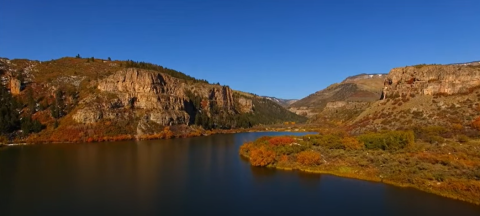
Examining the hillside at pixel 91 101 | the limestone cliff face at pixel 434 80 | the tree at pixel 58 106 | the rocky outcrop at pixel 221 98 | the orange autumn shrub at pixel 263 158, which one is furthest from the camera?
the rocky outcrop at pixel 221 98

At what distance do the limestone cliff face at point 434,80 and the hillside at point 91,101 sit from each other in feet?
247

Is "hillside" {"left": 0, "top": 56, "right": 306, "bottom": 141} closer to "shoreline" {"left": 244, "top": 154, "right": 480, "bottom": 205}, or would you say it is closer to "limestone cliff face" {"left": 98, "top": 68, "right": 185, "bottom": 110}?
"limestone cliff face" {"left": 98, "top": 68, "right": 185, "bottom": 110}

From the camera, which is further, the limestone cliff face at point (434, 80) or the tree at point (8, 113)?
the tree at point (8, 113)

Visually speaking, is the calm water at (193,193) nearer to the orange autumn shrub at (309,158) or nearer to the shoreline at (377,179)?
the shoreline at (377,179)

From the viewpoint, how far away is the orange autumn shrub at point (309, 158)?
4857cm

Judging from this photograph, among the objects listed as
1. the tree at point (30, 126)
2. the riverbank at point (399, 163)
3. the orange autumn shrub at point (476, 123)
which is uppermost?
the tree at point (30, 126)

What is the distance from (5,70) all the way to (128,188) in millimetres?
116109

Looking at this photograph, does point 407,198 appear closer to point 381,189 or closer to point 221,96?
point 381,189

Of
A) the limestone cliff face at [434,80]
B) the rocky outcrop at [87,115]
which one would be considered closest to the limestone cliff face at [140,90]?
the rocky outcrop at [87,115]

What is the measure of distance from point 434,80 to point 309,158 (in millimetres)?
57716

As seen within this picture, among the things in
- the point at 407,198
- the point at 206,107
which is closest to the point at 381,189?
the point at 407,198

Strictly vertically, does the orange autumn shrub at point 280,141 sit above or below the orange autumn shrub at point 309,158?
above

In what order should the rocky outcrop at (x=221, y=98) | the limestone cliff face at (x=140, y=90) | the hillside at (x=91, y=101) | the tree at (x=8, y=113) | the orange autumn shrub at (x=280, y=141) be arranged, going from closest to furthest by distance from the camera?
the orange autumn shrub at (x=280, y=141), the tree at (x=8, y=113), the hillside at (x=91, y=101), the limestone cliff face at (x=140, y=90), the rocky outcrop at (x=221, y=98)

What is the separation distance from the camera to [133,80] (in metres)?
127
